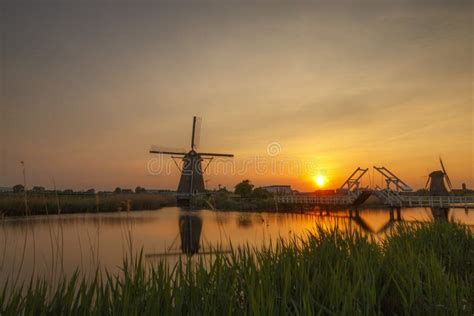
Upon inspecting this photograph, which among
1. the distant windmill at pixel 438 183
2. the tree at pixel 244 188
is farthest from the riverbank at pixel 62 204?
the distant windmill at pixel 438 183

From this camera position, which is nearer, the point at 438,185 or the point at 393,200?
the point at 393,200

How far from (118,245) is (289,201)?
24852 millimetres

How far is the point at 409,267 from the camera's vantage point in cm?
448

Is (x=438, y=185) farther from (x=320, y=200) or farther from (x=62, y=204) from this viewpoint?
(x=62, y=204)

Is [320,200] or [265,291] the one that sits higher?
[265,291]

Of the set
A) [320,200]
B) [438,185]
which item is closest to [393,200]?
[320,200]

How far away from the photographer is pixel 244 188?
4838cm

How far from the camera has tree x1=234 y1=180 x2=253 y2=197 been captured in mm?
47906

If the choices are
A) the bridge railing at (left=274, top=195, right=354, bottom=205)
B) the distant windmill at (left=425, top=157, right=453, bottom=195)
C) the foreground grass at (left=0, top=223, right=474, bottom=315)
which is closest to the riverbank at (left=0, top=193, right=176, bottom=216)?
the foreground grass at (left=0, top=223, right=474, bottom=315)

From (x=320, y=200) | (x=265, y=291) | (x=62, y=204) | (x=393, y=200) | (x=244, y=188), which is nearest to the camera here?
(x=265, y=291)

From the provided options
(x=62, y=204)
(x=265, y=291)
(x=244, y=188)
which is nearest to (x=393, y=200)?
(x=244, y=188)

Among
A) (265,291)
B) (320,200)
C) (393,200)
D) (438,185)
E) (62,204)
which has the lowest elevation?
(320,200)

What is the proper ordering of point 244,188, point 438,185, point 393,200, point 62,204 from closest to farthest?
point 393,200 < point 62,204 < point 438,185 < point 244,188

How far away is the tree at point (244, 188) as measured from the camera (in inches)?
1886
